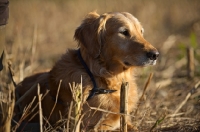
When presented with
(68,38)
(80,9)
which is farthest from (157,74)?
(80,9)

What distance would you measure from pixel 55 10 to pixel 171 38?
13.7ft

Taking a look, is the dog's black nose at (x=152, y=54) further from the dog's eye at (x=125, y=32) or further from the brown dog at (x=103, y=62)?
the dog's eye at (x=125, y=32)

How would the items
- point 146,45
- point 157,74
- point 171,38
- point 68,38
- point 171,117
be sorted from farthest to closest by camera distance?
1. point 68,38
2. point 171,38
3. point 157,74
4. point 171,117
5. point 146,45

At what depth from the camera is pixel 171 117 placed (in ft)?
17.4

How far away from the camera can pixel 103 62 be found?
4.86 m

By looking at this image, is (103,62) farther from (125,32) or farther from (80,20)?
(80,20)

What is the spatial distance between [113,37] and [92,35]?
26 centimetres

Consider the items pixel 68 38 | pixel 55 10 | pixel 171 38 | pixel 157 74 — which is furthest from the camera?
pixel 55 10

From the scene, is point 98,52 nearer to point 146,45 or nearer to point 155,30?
point 146,45

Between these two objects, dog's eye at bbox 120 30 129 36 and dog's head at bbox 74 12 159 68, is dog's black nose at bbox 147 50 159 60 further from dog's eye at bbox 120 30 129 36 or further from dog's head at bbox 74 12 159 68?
dog's eye at bbox 120 30 129 36

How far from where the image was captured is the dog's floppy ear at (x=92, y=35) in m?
4.81

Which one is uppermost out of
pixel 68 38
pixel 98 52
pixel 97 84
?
pixel 98 52

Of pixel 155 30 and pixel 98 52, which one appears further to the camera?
pixel 155 30

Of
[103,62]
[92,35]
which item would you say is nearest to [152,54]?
[103,62]
